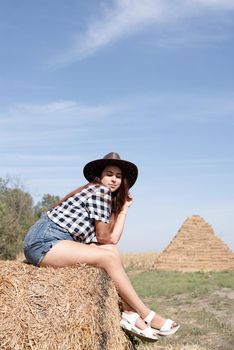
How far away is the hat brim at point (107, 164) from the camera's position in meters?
5.27

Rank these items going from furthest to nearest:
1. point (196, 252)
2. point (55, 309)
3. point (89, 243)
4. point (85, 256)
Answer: point (196, 252), point (89, 243), point (85, 256), point (55, 309)

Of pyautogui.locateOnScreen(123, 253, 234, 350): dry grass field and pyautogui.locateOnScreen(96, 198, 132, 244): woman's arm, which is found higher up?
pyautogui.locateOnScreen(96, 198, 132, 244): woman's arm

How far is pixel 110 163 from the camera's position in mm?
5281

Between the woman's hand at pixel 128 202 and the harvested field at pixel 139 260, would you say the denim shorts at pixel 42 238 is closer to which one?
the woman's hand at pixel 128 202

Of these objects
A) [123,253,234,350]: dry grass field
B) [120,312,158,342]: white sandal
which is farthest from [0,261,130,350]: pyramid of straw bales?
[123,253,234,350]: dry grass field

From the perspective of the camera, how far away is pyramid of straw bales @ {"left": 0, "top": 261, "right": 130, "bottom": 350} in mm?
3963

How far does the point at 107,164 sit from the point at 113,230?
61 cm

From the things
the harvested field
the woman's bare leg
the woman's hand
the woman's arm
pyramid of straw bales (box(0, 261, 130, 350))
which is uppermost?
the woman's hand

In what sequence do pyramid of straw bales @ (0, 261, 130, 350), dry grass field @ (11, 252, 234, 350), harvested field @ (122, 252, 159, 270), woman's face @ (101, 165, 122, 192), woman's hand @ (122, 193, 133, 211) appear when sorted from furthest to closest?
harvested field @ (122, 252, 159, 270)
dry grass field @ (11, 252, 234, 350)
woman's hand @ (122, 193, 133, 211)
woman's face @ (101, 165, 122, 192)
pyramid of straw bales @ (0, 261, 130, 350)

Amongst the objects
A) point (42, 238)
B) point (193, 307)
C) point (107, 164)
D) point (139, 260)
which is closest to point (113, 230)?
point (107, 164)

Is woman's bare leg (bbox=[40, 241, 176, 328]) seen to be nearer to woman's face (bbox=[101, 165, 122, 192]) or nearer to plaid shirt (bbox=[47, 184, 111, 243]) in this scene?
plaid shirt (bbox=[47, 184, 111, 243])

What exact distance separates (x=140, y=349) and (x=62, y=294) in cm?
351

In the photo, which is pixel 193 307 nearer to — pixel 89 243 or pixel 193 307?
pixel 193 307

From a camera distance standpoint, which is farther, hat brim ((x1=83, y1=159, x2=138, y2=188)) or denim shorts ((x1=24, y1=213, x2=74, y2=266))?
hat brim ((x1=83, y1=159, x2=138, y2=188))
